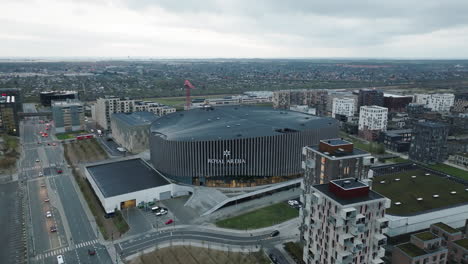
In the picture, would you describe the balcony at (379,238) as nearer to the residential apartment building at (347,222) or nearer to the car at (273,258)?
the residential apartment building at (347,222)

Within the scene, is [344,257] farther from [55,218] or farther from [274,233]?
[55,218]

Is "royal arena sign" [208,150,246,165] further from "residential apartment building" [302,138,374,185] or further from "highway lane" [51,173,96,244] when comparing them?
"highway lane" [51,173,96,244]

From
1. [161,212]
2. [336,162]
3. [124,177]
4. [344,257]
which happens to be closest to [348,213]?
[344,257]

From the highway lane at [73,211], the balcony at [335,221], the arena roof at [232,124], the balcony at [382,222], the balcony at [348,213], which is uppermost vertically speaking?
the arena roof at [232,124]

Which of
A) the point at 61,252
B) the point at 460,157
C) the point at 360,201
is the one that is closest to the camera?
the point at 360,201

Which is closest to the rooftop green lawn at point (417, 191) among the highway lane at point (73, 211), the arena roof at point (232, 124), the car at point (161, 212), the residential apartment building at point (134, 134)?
the arena roof at point (232, 124)

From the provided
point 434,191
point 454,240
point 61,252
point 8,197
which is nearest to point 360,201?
point 454,240

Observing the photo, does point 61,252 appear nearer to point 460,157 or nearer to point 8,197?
point 8,197

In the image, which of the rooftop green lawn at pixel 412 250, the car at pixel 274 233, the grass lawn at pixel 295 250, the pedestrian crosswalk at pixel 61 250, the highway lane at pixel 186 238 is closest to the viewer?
the rooftop green lawn at pixel 412 250
